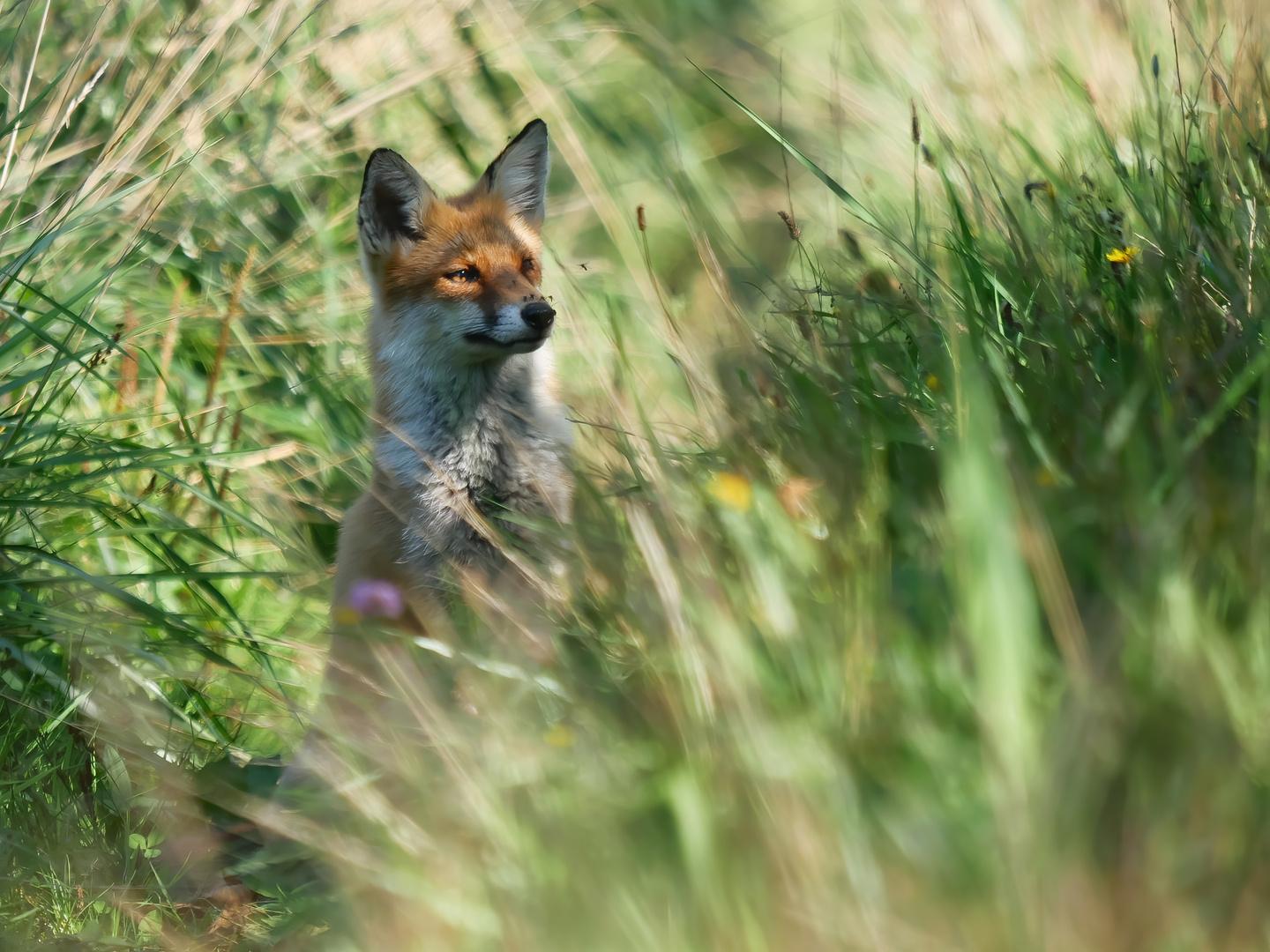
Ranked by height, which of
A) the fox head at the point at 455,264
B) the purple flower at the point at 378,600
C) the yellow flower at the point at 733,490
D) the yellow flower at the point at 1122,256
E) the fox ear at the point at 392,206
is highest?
the fox ear at the point at 392,206

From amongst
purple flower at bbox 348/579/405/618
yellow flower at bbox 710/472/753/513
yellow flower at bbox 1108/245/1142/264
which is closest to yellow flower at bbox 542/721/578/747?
yellow flower at bbox 710/472/753/513

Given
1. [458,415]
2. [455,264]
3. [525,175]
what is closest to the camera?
[458,415]

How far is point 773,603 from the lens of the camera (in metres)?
1.67

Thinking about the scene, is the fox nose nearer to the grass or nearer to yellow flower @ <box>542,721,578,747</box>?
the grass

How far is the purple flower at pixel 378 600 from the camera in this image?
3.05 meters

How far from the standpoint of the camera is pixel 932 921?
4.40 ft

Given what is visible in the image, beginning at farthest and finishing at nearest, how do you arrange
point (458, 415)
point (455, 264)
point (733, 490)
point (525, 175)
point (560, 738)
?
point (525, 175), point (455, 264), point (458, 415), point (733, 490), point (560, 738)

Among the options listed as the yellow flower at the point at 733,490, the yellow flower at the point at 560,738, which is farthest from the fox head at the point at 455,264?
the yellow flower at the point at 560,738

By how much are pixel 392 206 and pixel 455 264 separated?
0.37 meters

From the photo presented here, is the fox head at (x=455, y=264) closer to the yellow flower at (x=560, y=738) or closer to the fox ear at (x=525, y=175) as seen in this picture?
the fox ear at (x=525, y=175)

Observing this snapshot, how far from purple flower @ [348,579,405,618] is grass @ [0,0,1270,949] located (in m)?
0.27

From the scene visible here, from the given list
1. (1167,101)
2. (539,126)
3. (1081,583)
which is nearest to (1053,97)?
(1167,101)

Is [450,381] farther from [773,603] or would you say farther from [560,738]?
[773,603]

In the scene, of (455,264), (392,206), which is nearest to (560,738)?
(455,264)
